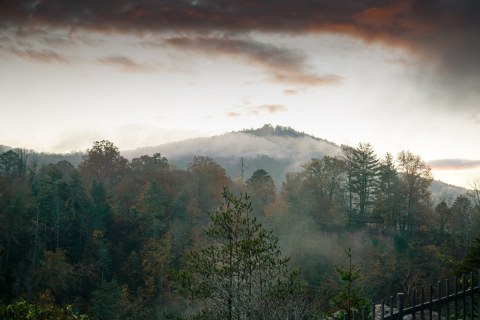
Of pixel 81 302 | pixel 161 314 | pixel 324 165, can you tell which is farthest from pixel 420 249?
pixel 81 302

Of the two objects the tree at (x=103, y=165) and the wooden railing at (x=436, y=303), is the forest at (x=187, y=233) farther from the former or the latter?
the wooden railing at (x=436, y=303)

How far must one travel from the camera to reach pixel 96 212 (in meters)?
48.8

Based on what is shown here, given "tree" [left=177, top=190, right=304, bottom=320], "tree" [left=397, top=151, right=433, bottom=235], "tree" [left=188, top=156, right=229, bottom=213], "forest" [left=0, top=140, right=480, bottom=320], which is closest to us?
"tree" [left=177, top=190, right=304, bottom=320]

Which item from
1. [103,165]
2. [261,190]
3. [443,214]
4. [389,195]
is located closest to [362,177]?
[389,195]

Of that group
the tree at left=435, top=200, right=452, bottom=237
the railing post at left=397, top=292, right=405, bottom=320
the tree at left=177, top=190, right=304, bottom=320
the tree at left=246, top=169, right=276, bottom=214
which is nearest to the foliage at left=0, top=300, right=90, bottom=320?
the tree at left=177, top=190, right=304, bottom=320

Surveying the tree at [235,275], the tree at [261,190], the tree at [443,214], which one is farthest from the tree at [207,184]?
the tree at [235,275]

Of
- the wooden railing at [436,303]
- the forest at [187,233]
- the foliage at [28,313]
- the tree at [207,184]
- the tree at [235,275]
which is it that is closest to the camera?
the wooden railing at [436,303]

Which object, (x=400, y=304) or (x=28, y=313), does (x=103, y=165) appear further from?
(x=400, y=304)

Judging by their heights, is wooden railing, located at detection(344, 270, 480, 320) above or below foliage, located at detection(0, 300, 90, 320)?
above

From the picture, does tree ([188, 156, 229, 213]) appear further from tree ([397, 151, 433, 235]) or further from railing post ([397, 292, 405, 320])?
railing post ([397, 292, 405, 320])

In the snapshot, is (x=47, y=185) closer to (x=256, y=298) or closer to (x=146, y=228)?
(x=146, y=228)

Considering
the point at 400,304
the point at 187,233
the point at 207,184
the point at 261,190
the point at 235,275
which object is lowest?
the point at 187,233

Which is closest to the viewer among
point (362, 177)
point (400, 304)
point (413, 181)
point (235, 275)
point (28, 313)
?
point (400, 304)

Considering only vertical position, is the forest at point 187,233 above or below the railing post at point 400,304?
below
